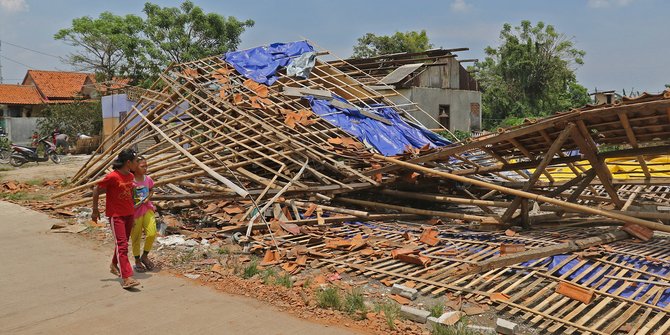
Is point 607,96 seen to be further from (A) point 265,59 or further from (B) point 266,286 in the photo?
(B) point 266,286

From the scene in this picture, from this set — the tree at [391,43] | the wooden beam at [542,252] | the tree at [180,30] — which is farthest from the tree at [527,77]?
the wooden beam at [542,252]

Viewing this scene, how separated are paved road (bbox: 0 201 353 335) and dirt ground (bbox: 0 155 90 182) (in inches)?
357

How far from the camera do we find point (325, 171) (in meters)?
8.70

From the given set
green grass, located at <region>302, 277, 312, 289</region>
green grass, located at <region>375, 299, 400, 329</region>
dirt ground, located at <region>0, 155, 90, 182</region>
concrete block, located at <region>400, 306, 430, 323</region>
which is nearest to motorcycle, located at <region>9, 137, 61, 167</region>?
dirt ground, located at <region>0, 155, 90, 182</region>

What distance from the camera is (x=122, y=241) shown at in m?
4.89

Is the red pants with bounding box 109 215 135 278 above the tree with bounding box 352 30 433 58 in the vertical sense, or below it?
below

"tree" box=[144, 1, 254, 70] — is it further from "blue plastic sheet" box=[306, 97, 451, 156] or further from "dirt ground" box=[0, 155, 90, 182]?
"blue plastic sheet" box=[306, 97, 451, 156]

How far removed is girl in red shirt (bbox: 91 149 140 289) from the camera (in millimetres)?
4844

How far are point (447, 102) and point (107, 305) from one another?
20376mm

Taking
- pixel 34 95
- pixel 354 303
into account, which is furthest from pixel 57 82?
pixel 354 303

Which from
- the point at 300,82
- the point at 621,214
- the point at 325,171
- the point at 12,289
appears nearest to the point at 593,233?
the point at 621,214

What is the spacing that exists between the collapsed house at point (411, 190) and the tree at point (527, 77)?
988 inches

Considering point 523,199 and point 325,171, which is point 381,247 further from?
point 325,171

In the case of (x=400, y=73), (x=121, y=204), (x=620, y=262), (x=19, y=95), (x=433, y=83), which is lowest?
(x=620, y=262)
